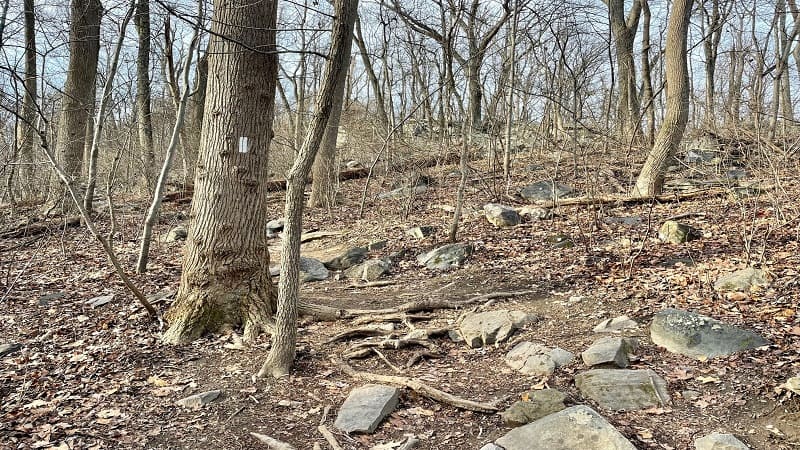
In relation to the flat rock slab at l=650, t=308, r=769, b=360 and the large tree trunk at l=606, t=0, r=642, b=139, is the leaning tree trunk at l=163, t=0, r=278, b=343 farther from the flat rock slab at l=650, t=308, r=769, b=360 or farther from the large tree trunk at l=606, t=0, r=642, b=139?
the large tree trunk at l=606, t=0, r=642, b=139

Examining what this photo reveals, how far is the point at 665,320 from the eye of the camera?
436 cm

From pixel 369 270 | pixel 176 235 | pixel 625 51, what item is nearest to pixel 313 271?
pixel 369 270

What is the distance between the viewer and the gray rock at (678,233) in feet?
21.8

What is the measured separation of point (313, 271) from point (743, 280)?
541 centimetres

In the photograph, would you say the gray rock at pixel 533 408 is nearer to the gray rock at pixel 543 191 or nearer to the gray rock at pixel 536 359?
the gray rock at pixel 536 359

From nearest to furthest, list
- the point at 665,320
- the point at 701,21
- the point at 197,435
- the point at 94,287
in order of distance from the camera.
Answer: the point at 197,435
the point at 665,320
the point at 94,287
the point at 701,21

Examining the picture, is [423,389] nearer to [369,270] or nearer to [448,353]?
[448,353]

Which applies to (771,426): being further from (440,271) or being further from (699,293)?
(440,271)

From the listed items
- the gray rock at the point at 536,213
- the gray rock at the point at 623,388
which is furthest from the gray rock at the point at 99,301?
the gray rock at the point at 536,213

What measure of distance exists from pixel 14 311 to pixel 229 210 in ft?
11.3

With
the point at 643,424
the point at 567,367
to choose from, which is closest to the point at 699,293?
the point at 567,367

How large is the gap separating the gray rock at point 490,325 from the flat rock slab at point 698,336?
117cm

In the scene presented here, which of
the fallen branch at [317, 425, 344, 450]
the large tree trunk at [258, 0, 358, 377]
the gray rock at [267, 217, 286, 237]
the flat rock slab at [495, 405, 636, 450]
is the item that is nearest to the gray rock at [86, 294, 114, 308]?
the large tree trunk at [258, 0, 358, 377]

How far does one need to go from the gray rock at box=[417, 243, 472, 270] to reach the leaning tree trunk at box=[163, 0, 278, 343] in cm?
289
